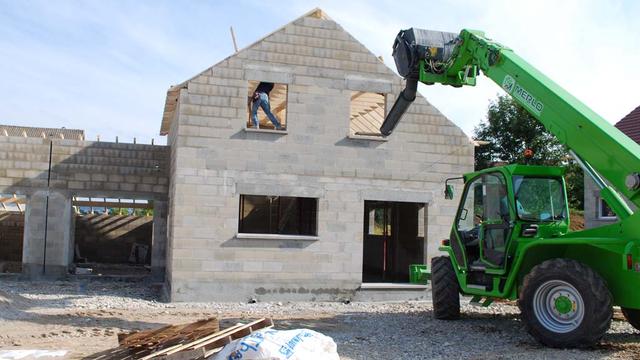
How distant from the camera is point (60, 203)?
57.2ft

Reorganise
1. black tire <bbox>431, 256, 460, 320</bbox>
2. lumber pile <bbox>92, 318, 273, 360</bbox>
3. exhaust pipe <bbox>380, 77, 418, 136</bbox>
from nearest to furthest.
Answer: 1. lumber pile <bbox>92, 318, 273, 360</bbox>
2. exhaust pipe <bbox>380, 77, 418, 136</bbox>
3. black tire <bbox>431, 256, 460, 320</bbox>

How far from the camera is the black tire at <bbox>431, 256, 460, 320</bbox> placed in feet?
35.8

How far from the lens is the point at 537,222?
30.6 feet

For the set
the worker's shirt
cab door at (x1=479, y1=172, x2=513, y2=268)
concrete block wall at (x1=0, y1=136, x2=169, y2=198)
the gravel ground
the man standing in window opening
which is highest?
the worker's shirt

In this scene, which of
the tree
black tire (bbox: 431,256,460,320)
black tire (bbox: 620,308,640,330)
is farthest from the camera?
the tree

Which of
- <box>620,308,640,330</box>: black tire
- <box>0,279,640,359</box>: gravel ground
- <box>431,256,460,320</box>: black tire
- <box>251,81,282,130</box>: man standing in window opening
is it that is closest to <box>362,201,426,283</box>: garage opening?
<box>0,279,640,359</box>: gravel ground

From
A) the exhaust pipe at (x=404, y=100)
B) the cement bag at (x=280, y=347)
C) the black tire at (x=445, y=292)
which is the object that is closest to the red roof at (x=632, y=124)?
the black tire at (x=445, y=292)

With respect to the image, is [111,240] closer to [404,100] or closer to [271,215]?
[271,215]

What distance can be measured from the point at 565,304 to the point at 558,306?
0.11 m

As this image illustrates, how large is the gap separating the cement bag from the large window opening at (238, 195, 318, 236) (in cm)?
1376

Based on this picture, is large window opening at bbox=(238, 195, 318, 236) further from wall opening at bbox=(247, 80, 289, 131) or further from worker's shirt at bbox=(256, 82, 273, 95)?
worker's shirt at bbox=(256, 82, 273, 95)

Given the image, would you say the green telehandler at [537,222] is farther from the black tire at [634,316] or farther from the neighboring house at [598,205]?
the neighboring house at [598,205]

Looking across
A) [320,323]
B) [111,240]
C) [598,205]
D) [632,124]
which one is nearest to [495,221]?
[320,323]

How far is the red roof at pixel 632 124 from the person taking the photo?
19.7m
